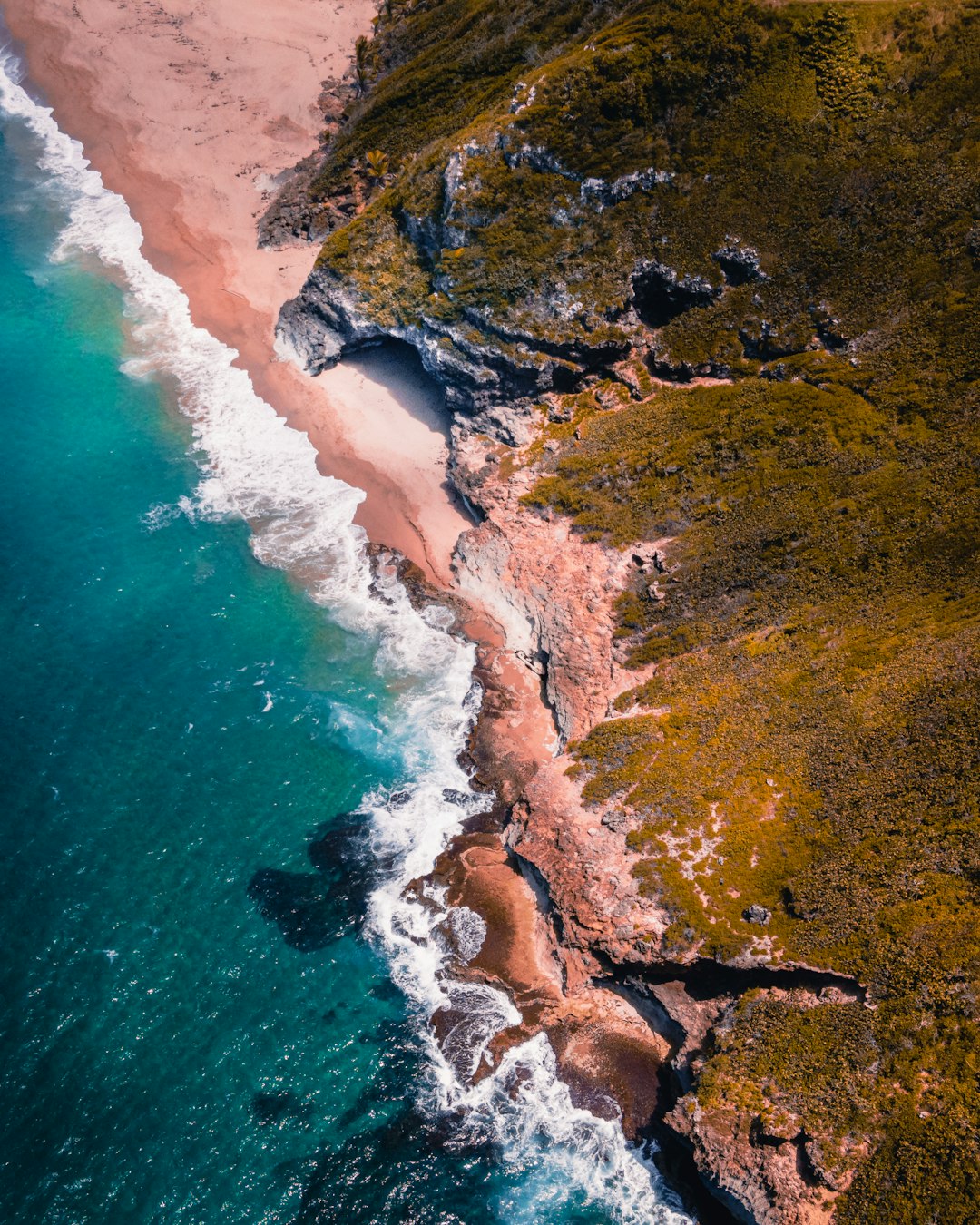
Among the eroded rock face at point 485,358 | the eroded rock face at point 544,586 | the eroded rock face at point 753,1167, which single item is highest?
the eroded rock face at point 485,358

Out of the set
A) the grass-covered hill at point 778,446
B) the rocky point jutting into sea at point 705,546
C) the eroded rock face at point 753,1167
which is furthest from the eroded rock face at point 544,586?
the eroded rock face at point 753,1167

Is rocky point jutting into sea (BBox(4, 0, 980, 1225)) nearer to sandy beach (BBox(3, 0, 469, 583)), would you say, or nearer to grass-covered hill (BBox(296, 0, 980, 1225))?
grass-covered hill (BBox(296, 0, 980, 1225))

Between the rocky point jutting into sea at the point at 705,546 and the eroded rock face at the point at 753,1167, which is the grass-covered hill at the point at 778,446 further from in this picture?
the eroded rock face at the point at 753,1167

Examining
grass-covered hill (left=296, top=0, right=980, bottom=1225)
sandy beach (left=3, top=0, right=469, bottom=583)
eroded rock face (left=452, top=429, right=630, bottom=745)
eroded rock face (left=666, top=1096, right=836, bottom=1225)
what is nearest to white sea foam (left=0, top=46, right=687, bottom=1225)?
sandy beach (left=3, top=0, right=469, bottom=583)

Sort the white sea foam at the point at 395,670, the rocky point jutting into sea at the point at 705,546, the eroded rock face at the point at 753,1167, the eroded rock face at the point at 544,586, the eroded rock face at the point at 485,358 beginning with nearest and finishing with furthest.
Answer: the eroded rock face at the point at 753,1167 < the rocky point jutting into sea at the point at 705,546 < the white sea foam at the point at 395,670 < the eroded rock face at the point at 544,586 < the eroded rock face at the point at 485,358

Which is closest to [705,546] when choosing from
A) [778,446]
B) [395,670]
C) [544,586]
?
A: [778,446]

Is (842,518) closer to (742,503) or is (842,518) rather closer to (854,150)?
(742,503)
